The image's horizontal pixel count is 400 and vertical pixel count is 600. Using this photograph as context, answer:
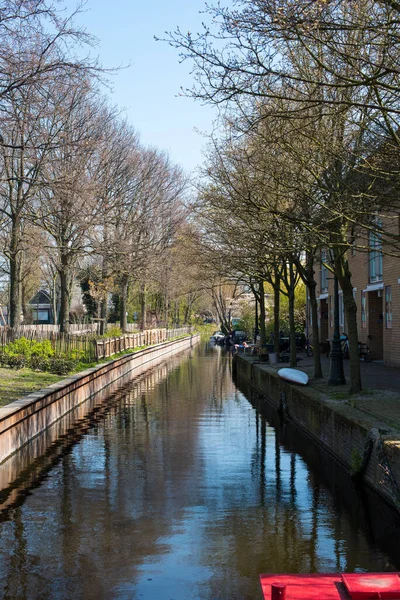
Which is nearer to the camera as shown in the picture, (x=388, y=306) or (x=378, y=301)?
(x=388, y=306)

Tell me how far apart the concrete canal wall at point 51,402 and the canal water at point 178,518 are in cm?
56

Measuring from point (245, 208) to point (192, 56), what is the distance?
23.8 ft

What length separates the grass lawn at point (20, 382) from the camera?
18031 mm

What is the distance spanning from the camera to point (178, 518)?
35.7ft

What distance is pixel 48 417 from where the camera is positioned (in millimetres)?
18609

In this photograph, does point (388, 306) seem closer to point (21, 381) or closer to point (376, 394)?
point (376, 394)

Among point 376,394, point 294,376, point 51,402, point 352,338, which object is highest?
point 352,338

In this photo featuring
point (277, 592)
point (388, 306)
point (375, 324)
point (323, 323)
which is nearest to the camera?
point (277, 592)

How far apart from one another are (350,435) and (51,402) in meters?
8.13

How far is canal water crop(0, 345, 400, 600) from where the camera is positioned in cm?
839

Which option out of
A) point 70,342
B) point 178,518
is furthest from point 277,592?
point 70,342

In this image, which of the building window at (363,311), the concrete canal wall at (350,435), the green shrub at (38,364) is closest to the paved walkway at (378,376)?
the concrete canal wall at (350,435)

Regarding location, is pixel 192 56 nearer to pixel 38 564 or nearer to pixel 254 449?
pixel 38 564

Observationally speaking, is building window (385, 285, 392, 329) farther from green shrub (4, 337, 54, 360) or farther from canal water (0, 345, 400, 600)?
green shrub (4, 337, 54, 360)
